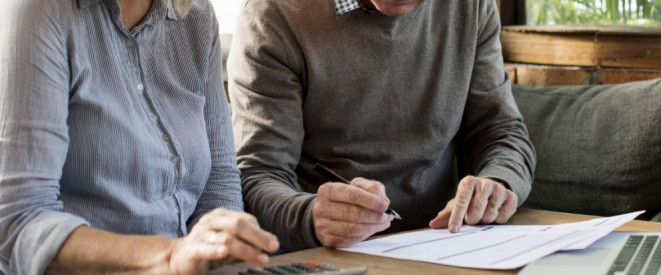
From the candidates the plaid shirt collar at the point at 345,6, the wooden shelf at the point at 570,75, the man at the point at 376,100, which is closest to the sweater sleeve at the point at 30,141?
the man at the point at 376,100

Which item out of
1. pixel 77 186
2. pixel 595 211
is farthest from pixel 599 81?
pixel 77 186

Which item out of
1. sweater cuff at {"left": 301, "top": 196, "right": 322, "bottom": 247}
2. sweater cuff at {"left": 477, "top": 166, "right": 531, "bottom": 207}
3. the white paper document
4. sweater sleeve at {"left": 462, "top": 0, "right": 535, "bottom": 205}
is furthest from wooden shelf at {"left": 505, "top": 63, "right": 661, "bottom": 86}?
sweater cuff at {"left": 301, "top": 196, "right": 322, "bottom": 247}

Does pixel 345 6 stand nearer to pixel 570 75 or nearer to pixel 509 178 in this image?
pixel 509 178

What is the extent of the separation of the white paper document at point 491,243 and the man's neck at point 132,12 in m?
0.49

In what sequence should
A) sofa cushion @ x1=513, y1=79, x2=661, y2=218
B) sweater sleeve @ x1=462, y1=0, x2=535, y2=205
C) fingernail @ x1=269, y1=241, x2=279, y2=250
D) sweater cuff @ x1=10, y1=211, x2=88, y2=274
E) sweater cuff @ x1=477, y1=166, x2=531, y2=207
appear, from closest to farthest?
fingernail @ x1=269, y1=241, x2=279, y2=250
sweater cuff @ x1=10, y1=211, x2=88, y2=274
sweater cuff @ x1=477, y1=166, x2=531, y2=207
sweater sleeve @ x1=462, y1=0, x2=535, y2=205
sofa cushion @ x1=513, y1=79, x2=661, y2=218

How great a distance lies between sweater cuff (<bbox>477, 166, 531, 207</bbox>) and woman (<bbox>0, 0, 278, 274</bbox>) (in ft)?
1.62

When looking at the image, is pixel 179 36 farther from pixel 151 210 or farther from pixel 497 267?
pixel 497 267

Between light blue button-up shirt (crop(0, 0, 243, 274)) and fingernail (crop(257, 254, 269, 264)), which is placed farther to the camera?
light blue button-up shirt (crop(0, 0, 243, 274))

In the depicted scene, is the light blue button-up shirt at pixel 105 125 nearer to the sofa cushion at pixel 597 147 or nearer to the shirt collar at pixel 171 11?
the shirt collar at pixel 171 11

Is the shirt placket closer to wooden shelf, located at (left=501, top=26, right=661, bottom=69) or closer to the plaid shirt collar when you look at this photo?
the plaid shirt collar

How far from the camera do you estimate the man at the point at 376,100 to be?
1834mm

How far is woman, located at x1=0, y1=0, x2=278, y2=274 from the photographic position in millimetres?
1164

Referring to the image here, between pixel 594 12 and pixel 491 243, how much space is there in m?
1.41

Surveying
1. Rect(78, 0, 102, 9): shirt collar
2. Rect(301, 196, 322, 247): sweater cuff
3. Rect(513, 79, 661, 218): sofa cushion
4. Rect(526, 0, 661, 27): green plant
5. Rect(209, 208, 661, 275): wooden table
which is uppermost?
Rect(78, 0, 102, 9): shirt collar
